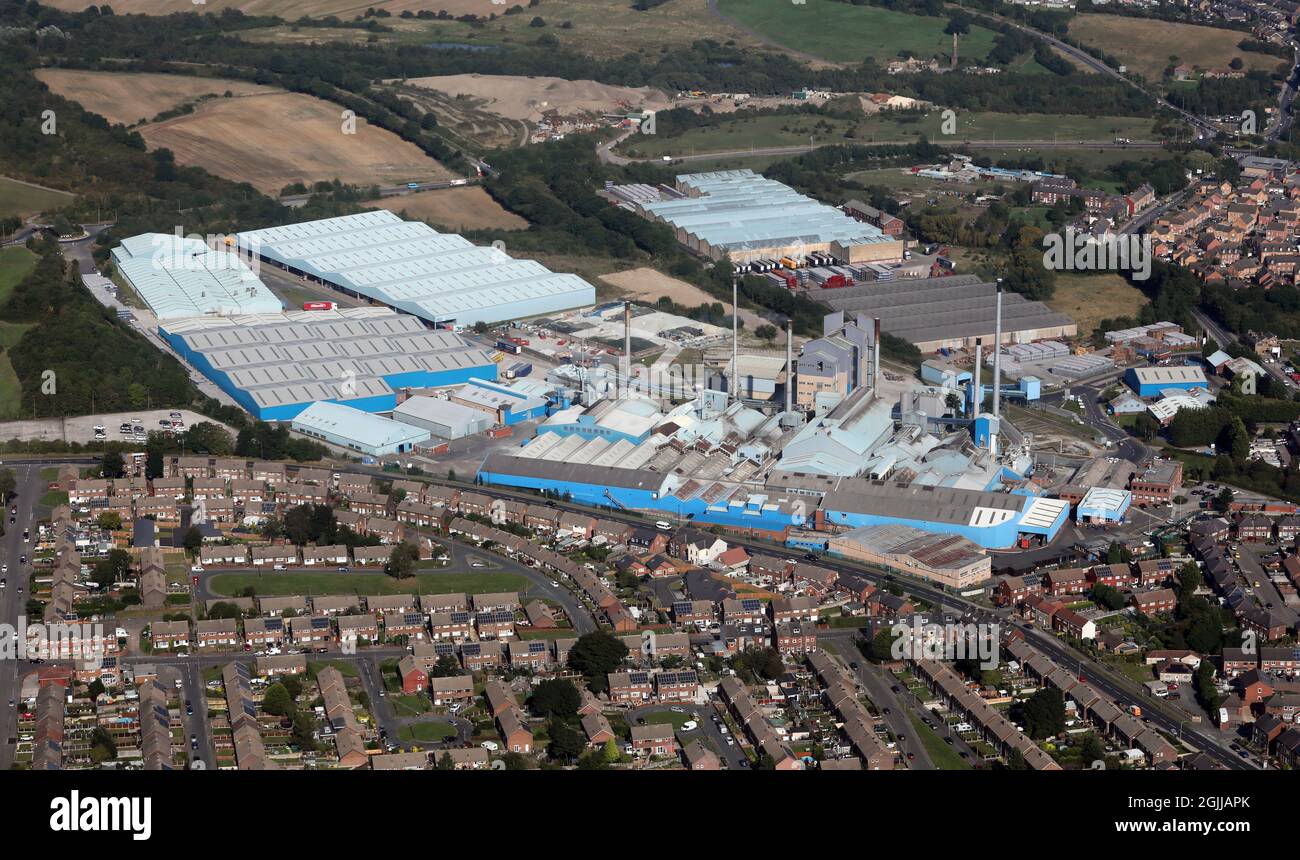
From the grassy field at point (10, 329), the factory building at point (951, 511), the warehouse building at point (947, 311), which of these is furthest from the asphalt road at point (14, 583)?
the warehouse building at point (947, 311)

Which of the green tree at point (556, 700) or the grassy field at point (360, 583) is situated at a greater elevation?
the green tree at point (556, 700)

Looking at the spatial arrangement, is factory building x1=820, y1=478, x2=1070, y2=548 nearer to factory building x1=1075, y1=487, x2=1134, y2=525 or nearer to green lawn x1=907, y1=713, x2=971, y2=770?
factory building x1=1075, y1=487, x2=1134, y2=525

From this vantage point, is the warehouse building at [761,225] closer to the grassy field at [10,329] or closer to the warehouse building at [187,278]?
the warehouse building at [187,278]

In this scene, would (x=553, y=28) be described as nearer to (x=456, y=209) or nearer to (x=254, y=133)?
(x=254, y=133)

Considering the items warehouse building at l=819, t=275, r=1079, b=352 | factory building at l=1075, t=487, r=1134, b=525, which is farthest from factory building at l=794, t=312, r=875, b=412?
factory building at l=1075, t=487, r=1134, b=525

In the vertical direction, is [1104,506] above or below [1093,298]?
below

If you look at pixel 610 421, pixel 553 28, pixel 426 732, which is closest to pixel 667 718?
pixel 426 732
